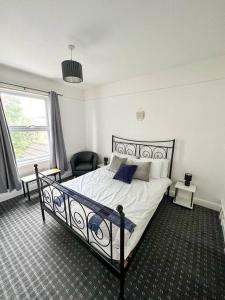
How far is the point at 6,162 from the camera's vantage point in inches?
106

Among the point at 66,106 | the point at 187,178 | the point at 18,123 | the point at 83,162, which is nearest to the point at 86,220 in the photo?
the point at 187,178

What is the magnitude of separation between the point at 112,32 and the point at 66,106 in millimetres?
2546

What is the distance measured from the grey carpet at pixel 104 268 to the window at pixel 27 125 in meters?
1.53

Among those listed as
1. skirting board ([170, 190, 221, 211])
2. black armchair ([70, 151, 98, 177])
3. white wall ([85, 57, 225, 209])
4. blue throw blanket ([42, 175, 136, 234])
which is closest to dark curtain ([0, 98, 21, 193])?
black armchair ([70, 151, 98, 177])

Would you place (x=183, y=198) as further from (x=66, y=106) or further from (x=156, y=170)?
(x=66, y=106)

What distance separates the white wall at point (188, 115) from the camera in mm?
2344

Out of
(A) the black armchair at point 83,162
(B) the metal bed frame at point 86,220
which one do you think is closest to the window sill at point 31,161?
(A) the black armchair at point 83,162

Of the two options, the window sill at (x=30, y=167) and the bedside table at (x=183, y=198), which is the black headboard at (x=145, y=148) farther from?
the window sill at (x=30, y=167)

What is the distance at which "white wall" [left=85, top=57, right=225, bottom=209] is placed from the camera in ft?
7.69

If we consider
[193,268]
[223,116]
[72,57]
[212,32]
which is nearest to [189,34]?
[212,32]

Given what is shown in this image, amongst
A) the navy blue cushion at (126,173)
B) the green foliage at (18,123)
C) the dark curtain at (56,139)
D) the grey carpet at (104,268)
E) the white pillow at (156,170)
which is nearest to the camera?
the grey carpet at (104,268)

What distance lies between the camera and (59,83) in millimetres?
3562

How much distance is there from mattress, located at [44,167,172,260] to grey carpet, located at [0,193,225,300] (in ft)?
1.22

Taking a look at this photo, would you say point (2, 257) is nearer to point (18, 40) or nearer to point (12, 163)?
point (12, 163)
